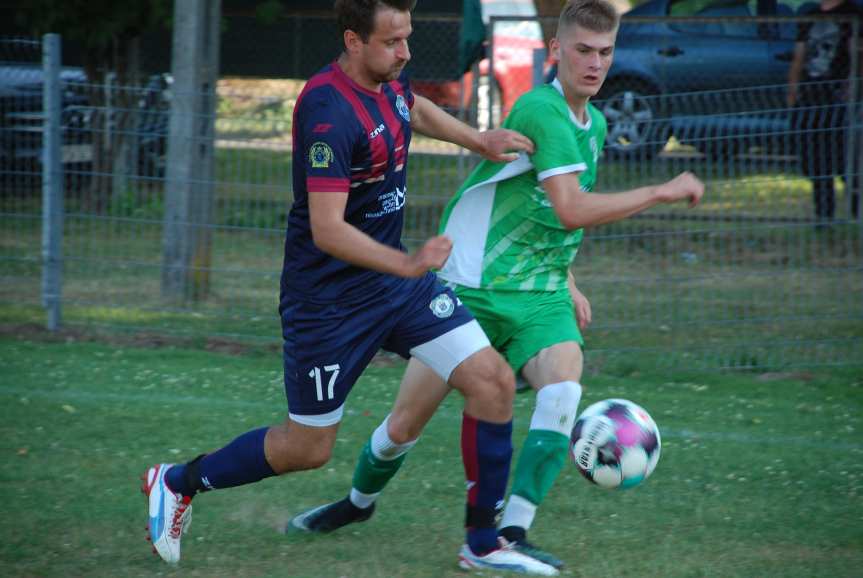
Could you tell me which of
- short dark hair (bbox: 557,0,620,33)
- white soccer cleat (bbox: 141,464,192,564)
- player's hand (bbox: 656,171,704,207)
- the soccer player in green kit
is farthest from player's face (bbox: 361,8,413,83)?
white soccer cleat (bbox: 141,464,192,564)

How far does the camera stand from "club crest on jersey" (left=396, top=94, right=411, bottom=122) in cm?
406

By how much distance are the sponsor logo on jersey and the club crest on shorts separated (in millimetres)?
345

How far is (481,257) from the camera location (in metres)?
4.60

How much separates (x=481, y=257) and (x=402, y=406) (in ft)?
2.09

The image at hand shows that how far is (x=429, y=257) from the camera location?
363cm

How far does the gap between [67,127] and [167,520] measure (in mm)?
4679

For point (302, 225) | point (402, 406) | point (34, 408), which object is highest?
point (302, 225)

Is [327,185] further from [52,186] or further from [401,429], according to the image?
[52,186]

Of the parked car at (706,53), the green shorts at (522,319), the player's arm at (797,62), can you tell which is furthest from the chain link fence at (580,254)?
the green shorts at (522,319)

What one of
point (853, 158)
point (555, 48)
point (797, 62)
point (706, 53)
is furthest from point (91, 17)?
point (555, 48)

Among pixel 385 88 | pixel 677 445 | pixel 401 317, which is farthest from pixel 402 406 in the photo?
pixel 677 445

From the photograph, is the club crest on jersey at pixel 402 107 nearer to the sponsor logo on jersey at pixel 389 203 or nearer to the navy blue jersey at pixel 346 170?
the navy blue jersey at pixel 346 170

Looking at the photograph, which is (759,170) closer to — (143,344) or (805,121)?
(805,121)

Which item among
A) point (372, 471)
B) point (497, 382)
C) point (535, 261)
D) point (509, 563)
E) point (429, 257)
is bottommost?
point (509, 563)
